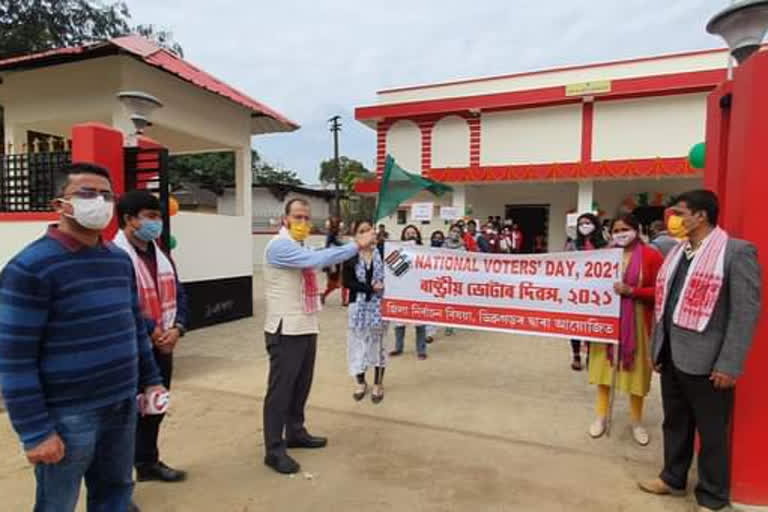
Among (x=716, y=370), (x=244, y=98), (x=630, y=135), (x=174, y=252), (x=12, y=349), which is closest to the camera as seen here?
(x=12, y=349)

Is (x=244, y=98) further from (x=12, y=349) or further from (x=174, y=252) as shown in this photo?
(x=12, y=349)

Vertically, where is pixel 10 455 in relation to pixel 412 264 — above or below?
below

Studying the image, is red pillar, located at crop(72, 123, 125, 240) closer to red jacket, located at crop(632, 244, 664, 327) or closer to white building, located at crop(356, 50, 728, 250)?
red jacket, located at crop(632, 244, 664, 327)

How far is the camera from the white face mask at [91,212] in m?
1.84

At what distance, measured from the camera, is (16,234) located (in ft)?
19.7

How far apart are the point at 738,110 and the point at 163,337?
3403 mm

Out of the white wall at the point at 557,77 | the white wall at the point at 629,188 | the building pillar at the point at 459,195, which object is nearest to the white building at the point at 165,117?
the building pillar at the point at 459,195

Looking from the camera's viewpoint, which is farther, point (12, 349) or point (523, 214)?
point (523, 214)

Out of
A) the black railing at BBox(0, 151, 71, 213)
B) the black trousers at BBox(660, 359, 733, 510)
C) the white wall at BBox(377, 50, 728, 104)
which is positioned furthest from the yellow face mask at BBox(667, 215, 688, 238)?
the white wall at BBox(377, 50, 728, 104)

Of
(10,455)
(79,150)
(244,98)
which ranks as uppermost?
(244,98)

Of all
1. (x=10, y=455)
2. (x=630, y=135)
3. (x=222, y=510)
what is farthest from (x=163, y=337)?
(x=630, y=135)

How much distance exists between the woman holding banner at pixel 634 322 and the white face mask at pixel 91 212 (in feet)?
10.6

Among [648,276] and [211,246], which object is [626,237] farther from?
[211,246]

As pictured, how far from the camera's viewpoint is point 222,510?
2811 millimetres
